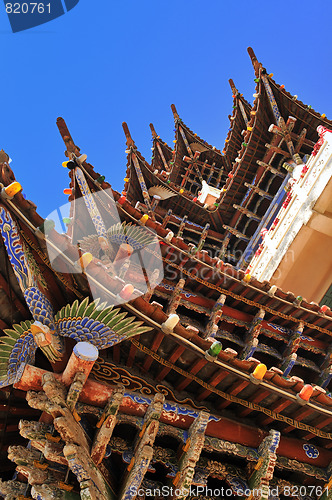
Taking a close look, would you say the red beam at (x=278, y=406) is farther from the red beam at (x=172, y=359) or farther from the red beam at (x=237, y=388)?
the red beam at (x=172, y=359)

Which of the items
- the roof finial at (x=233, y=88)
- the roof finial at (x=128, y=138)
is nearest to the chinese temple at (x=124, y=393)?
the roof finial at (x=128, y=138)

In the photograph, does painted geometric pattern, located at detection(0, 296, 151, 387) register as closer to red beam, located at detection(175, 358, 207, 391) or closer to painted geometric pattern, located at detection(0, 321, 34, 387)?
painted geometric pattern, located at detection(0, 321, 34, 387)

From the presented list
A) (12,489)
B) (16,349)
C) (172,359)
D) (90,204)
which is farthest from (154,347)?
(90,204)

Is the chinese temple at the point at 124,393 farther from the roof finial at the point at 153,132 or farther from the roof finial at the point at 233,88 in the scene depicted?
the roof finial at the point at 153,132

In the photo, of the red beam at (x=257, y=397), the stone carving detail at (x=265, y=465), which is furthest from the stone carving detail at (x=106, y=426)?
the stone carving detail at (x=265, y=465)

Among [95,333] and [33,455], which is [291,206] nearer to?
[95,333]

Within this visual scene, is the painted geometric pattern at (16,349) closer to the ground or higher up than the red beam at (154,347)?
closer to the ground

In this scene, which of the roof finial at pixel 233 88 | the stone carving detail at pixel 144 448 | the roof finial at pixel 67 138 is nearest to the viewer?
the stone carving detail at pixel 144 448

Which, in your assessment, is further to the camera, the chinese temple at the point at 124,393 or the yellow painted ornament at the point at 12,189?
the yellow painted ornament at the point at 12,189

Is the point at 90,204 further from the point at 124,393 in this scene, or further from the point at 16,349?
the point at 124,393

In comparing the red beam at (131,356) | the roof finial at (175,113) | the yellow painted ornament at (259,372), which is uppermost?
the roof finial at (175,113)

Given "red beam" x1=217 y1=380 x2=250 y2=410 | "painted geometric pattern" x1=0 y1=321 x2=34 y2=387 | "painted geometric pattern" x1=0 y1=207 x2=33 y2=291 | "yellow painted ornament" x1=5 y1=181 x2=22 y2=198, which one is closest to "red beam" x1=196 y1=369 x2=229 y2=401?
"red beam" x1=217 y1=380 x2=250 y2=410

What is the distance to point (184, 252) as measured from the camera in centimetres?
823

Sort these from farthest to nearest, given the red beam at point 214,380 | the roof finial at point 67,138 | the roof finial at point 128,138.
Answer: the roof finial at point 128,138 → the roof finial at point 67,138 → the red beam at point 214,380
